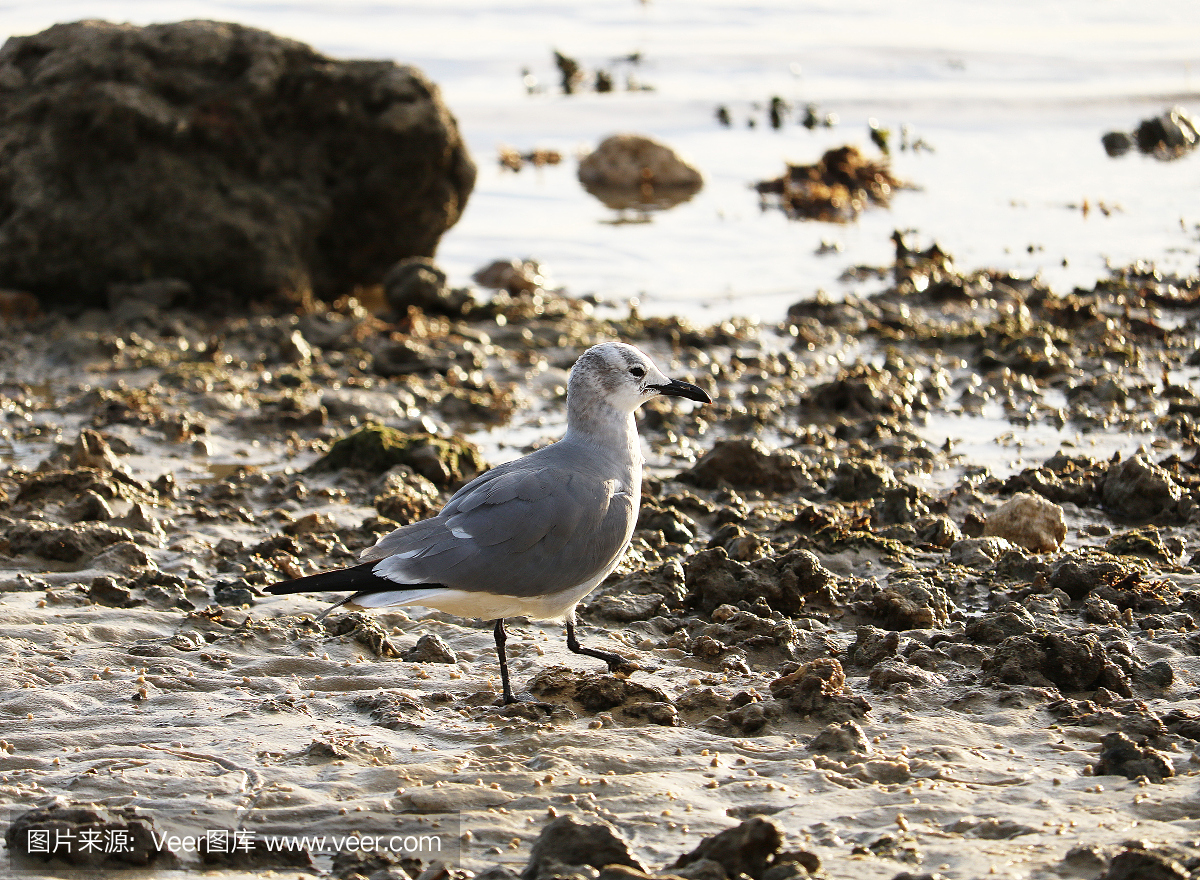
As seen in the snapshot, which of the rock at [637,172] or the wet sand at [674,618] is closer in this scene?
the wet sand at [674,618]

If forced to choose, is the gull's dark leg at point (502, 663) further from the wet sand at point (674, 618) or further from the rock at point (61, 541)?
the rock at point (61, 541)

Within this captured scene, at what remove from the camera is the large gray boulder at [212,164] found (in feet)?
34.1

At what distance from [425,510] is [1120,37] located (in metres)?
23.3

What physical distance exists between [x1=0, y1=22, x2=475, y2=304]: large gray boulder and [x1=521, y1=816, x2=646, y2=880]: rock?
7707 millimetres

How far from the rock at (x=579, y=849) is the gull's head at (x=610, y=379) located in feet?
7.17

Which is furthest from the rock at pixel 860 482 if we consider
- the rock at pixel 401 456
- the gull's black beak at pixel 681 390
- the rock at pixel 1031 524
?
the rock at pixel 401 456

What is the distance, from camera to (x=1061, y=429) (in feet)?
26.0

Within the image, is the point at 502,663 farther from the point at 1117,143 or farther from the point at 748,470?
the point at 1117,143

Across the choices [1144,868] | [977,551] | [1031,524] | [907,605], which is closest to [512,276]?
[1031,524]

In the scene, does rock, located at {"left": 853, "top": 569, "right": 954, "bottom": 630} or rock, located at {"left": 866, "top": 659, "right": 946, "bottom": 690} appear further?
rock, located at {"left": 853, "top": 569, "right": 954, "bottom": 630}

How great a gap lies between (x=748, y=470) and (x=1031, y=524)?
59.4 inches

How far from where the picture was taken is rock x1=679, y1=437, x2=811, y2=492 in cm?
712

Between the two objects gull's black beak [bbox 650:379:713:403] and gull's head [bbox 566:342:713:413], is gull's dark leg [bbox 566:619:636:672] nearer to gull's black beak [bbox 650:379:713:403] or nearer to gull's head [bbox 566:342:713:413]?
gull's head [bbox 566:342:713:413]

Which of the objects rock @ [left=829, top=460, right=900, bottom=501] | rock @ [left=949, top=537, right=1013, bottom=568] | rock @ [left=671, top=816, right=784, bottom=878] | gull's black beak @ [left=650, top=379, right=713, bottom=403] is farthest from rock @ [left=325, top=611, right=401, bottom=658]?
rock @ [left=829, top=460, right=900, bottom=501]
